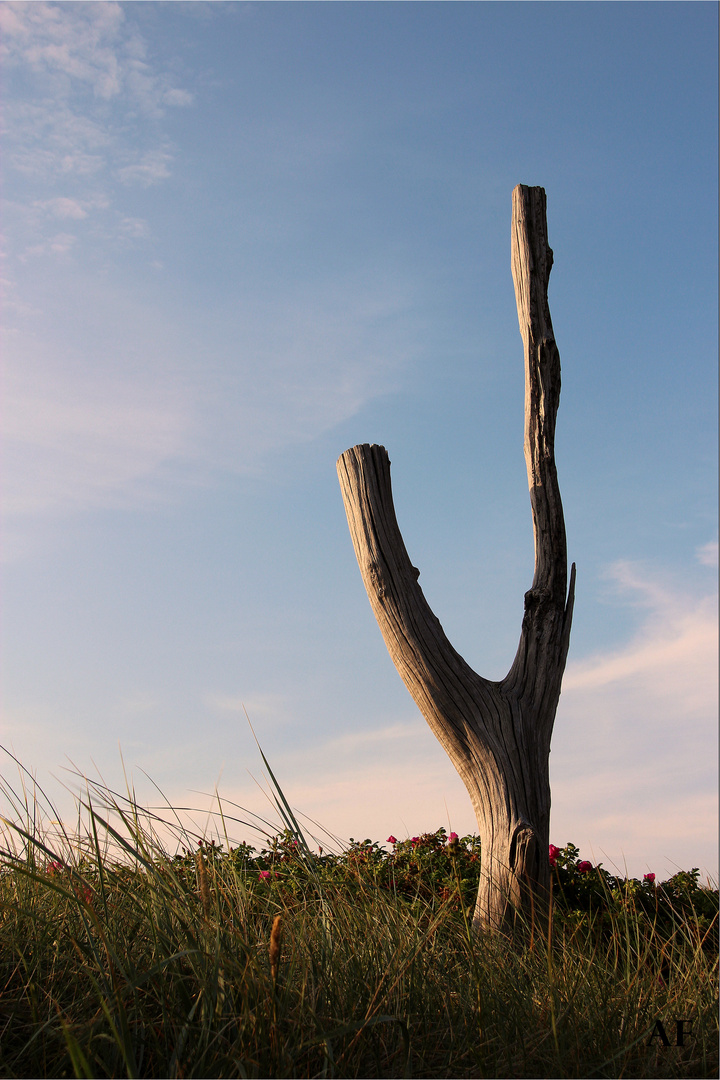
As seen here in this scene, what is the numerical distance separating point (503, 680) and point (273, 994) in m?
3.32

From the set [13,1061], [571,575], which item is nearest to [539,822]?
[571,575]

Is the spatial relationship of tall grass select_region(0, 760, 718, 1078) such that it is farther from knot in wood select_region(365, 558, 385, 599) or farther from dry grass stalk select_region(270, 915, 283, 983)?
knot in wood select_region(365, 558, 385, 599)

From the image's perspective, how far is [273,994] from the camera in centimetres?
226

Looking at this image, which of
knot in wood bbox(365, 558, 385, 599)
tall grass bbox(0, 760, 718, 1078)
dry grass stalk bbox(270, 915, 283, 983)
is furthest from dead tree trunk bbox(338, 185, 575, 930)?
dry grass stalk bbox(270, 915, 283, 983)

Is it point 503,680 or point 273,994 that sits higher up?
point 503,680

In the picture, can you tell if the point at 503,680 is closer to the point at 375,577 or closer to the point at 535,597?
the point at 535,597

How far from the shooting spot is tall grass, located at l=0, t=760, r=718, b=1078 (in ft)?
7.81

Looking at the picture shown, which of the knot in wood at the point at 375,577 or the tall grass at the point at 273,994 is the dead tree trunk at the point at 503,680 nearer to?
the knot in wood at the point at 375,577

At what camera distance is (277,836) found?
3.65 metres

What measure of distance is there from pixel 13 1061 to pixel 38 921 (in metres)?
0.76

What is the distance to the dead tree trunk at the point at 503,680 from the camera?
4.85 meters

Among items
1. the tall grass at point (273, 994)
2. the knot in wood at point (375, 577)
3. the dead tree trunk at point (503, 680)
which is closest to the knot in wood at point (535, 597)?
the dead tree trunk at point (503, 680)

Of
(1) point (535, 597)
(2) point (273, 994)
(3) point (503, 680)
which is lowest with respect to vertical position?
(2) point (273, 994)

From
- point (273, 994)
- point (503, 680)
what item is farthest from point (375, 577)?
point (273, 994)
